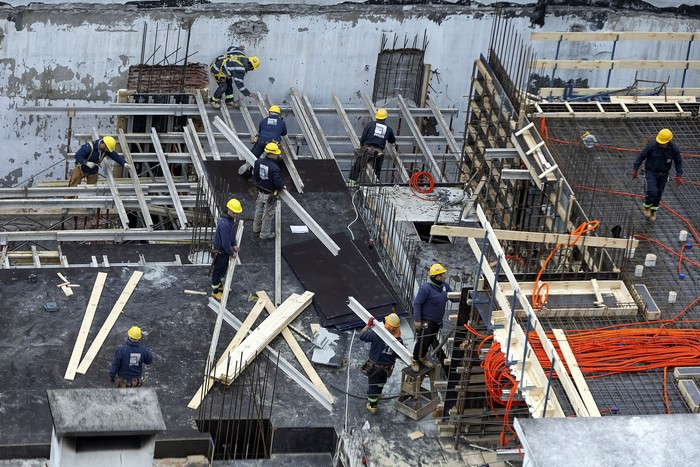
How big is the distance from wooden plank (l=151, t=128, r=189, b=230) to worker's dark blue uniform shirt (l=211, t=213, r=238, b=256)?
7.55 feet

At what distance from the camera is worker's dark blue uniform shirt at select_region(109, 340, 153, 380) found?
70.4ft

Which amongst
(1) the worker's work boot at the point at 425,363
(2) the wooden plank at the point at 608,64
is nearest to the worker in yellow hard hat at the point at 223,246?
(1) the worker's work boot at the point at 425,363

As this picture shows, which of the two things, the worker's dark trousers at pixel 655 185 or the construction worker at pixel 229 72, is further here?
the construction worker at pixel 229 72

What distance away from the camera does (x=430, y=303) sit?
71.9 feet

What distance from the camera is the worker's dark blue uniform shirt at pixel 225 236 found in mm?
A: 23766

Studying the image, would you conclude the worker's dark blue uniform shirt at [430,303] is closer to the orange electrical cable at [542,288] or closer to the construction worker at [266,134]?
the orange electrical cable at [542,288]

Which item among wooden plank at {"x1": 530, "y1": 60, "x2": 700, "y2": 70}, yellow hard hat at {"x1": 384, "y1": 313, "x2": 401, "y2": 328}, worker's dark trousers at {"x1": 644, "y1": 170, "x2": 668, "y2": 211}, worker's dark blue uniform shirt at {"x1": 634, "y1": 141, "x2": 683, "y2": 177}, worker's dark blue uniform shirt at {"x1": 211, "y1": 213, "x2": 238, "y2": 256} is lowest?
yellow hard hat at {"x1": 384, "y1": 313, "x2": 401, "y2": 328}

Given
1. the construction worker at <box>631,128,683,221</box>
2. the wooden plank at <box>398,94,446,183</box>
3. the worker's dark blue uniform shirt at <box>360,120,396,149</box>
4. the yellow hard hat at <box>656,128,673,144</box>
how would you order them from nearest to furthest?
1. the yellow hard hat at <box>656,128,673,144</box>
2. the construction worker at <box>631,128,683,221</box>
3. the worker's dark blue uniform shirt at <box>360,120,396,149</box>
4. the wooden plank at <box>398,94,446,183</box>

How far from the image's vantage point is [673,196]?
25.7m

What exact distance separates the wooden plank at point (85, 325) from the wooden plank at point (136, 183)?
5.86 feet

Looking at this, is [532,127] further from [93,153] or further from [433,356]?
[93,153]

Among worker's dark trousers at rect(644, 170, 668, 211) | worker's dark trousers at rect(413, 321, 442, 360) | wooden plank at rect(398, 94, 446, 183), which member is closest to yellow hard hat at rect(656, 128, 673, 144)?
worker's dark trousers at rect(644, 170, 668, 211)

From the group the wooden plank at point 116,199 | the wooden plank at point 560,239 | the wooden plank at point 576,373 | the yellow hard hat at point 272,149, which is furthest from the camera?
the wooden plank at point 116,199

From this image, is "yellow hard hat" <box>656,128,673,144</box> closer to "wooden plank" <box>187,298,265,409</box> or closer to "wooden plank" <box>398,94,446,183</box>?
"wooden plank" <box>398,94,446,183</box>
